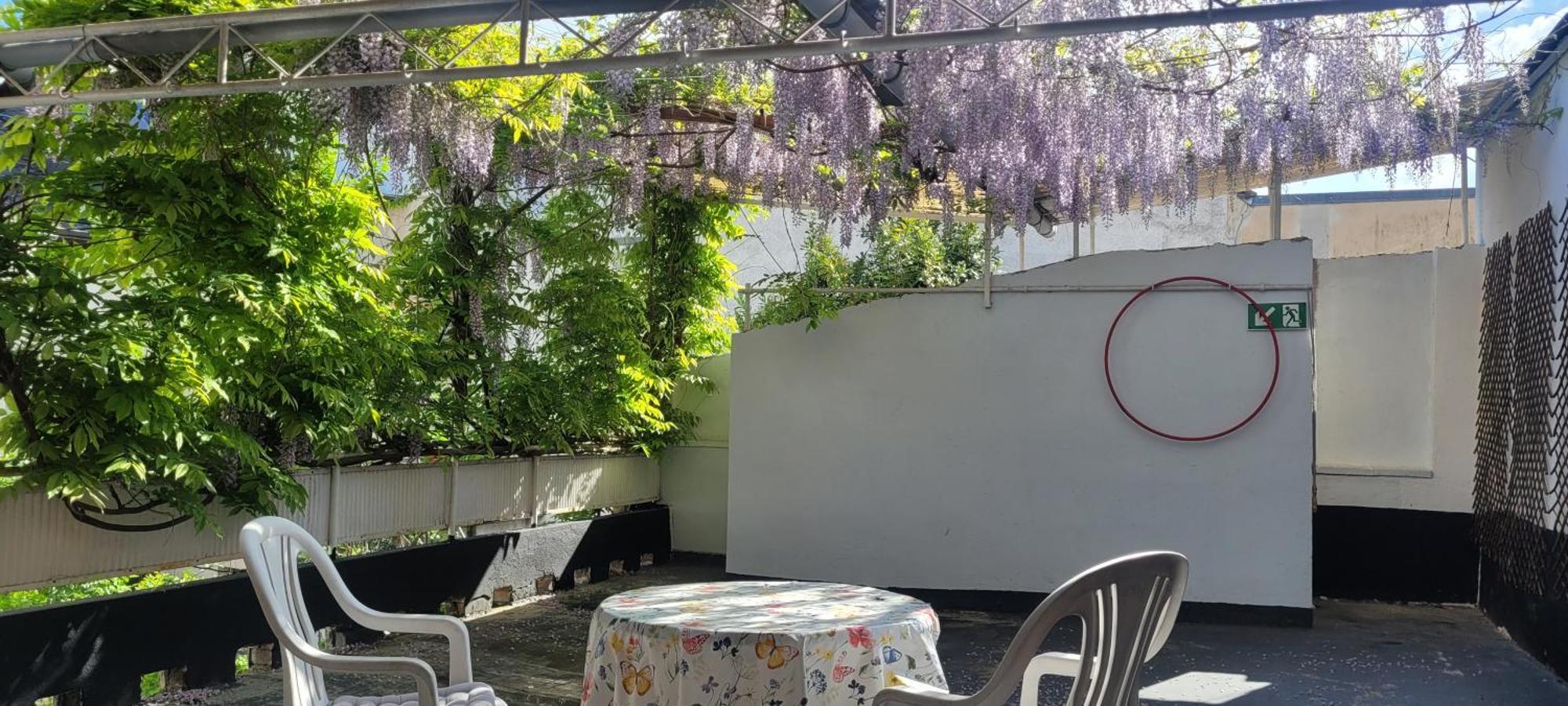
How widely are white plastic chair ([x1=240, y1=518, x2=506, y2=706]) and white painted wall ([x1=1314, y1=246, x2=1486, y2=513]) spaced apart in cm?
661

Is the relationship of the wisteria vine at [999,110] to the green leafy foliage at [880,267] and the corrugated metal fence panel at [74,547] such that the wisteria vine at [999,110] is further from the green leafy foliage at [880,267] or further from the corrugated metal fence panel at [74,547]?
the corrugated metal fence panel at [74,547]

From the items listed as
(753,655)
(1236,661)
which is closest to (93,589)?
(753,655)

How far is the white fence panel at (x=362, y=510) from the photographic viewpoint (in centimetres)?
420

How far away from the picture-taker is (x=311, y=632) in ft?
10.0

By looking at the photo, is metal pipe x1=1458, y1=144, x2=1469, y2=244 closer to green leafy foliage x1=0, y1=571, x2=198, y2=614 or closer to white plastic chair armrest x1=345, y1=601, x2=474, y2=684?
white plastic chair armrest x1=345, y1=601, x2=474, y2=684

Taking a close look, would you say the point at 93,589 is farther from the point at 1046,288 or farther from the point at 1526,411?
the point at 1526,411

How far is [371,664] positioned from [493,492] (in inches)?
184

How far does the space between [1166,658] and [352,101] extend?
4.78 m

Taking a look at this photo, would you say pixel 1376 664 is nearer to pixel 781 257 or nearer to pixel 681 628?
pixel 681 628

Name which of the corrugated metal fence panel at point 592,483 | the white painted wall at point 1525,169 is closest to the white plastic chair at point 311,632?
the corrugated metal fence panel at point 592,483

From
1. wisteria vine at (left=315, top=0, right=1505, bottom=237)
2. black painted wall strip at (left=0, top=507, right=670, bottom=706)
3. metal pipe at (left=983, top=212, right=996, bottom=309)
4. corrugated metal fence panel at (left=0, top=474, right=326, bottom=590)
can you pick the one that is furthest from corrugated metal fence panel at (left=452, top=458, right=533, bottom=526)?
metal pipe at (left=983, top=212, right=996, bottom=309)

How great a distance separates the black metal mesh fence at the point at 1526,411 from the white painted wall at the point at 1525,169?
14 cm

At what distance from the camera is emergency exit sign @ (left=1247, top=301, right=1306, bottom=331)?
6.94 meters

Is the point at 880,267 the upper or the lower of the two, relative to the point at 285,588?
upper
